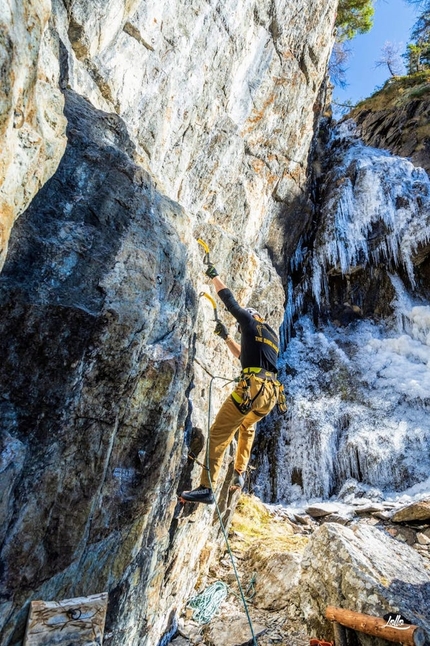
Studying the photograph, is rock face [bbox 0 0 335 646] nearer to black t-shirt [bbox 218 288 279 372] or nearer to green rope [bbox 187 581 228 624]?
green rope [bbox 187 581 228 624]

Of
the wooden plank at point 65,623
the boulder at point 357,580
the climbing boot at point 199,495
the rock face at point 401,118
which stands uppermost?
the rock face at point 401,118

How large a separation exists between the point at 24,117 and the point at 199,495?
11.4ft

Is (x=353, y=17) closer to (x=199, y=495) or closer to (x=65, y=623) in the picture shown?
(x=199, y=495)

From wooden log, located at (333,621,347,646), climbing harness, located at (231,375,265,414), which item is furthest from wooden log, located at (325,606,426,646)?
climbing harness, located at (231,375,265,414)

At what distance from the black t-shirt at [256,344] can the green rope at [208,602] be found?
2.44m

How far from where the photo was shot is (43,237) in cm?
285

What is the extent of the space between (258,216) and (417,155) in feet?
29.8

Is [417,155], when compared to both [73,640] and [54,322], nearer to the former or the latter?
[54,322]

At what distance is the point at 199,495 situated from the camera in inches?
152

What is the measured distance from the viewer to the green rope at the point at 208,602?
3.89m

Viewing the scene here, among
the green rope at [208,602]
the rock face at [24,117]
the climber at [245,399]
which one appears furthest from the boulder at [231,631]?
the rock face at [24,117]

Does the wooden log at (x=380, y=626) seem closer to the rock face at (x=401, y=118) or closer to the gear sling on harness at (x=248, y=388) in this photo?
the gear sling on harness at (x=248, y=388)

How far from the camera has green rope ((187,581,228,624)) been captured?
12.8 ft

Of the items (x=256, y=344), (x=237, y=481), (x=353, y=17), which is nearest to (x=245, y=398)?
(x=256, y=344)
